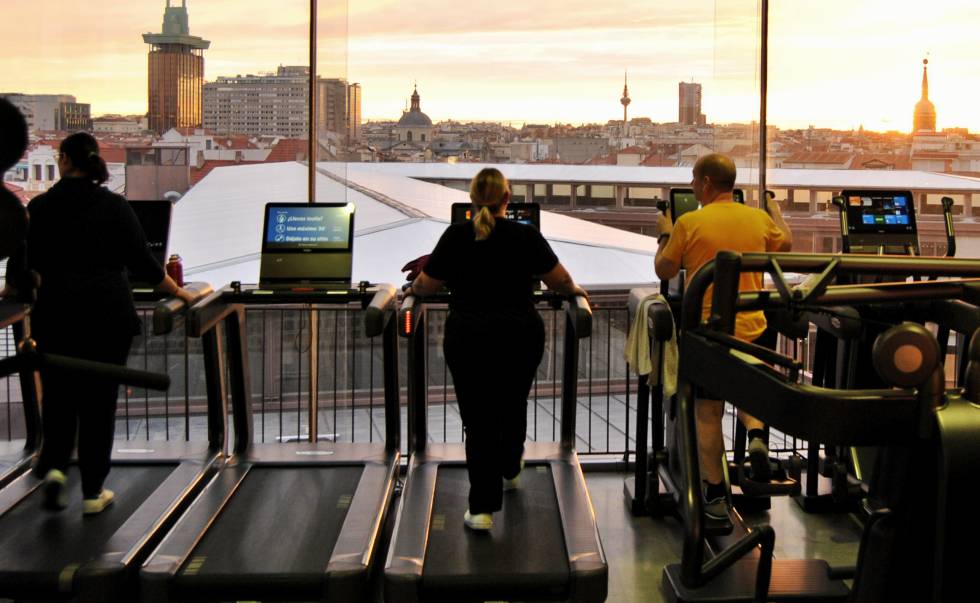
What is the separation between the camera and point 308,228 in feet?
16.6

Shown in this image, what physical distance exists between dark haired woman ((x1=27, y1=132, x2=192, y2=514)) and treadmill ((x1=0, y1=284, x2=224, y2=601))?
257mm

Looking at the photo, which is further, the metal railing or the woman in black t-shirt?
the metal railing

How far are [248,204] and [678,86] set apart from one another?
277 cm

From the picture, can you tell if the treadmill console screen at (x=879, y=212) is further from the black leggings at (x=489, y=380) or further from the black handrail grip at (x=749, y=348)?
the black handrail grip at (x=749, y=348)

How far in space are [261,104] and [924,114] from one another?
4140 millimetres

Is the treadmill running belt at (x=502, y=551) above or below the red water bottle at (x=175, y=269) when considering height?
below

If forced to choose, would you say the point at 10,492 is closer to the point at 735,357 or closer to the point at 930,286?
the point at 735,357

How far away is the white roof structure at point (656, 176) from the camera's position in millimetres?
6312

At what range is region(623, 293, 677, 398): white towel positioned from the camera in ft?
14.1

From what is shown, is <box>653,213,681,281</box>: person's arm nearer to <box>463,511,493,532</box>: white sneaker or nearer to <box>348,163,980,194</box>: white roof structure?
<box>463,511,493,532</box>: white sneaker

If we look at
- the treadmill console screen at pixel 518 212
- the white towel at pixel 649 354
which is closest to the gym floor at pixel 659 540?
the white towel at pixel 649 354

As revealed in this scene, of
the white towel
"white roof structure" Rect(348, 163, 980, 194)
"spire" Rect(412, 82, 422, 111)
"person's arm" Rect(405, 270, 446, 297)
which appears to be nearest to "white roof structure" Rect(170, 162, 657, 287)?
"white roof structure" Rect(348, 163, 980, 194)

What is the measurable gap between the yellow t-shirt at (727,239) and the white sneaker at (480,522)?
118 cm

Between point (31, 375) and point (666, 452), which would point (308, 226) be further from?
point (666, 452)
